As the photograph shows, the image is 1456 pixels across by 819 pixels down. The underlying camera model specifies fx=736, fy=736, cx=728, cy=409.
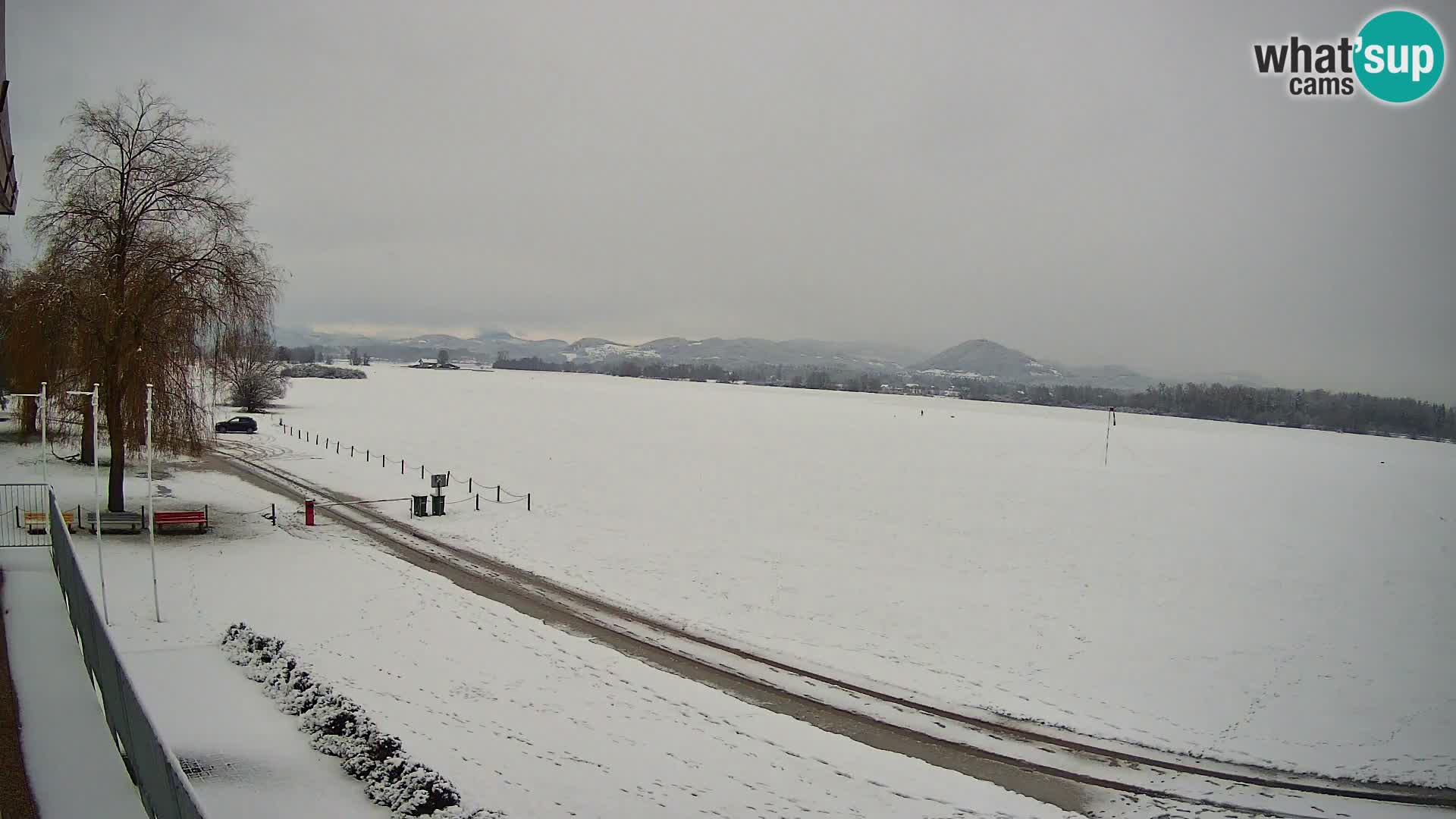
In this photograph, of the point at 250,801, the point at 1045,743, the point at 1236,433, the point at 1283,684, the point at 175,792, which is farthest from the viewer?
the point at 1236,433

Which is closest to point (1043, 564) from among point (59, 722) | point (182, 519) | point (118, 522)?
point (59, 722)

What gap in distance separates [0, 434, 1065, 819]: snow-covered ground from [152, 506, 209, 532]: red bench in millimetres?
4216

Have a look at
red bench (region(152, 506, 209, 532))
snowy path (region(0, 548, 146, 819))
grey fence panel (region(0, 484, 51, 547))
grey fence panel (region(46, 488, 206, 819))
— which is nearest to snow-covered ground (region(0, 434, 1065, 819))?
snowy path (region(0, 548, 146, 819))

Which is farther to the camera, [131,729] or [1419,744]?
[1419,744]

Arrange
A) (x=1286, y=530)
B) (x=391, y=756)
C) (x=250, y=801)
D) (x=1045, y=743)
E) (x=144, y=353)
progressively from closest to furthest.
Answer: (x=250, y=801) < (x=391, y=756) < (x=1045, y=743) < (x=144, y=353) < (x=1286, y=530)

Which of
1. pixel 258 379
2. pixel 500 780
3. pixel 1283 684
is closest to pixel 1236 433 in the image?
pixel 1283 684

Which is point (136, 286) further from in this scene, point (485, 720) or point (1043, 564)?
point (1043, 564)

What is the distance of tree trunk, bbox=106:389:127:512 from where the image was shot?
23.0 m

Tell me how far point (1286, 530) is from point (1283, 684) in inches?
725

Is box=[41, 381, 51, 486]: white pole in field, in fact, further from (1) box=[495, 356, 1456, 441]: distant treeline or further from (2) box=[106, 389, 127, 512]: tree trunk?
(1) box=[495, 356, 1456, 441]: distant treeline

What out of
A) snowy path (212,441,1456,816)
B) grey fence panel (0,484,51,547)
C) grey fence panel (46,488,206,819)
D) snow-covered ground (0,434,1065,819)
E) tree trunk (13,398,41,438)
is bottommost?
snowy path (212,441,1456,816)

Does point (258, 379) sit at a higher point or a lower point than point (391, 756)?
higher

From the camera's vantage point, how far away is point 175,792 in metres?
5.80

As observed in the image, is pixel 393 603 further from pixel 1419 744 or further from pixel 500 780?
pixel 1419 744
